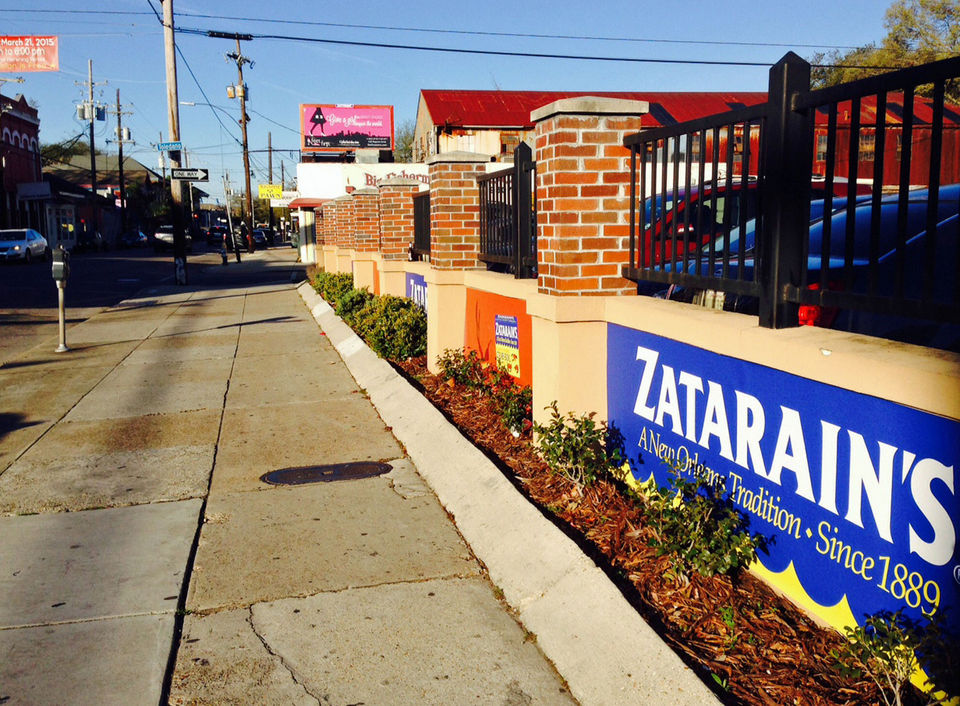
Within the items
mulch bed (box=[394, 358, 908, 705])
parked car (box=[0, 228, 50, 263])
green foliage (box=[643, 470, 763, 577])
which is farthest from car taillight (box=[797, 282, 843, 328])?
parked car (box=[0, 228, 50, 263])

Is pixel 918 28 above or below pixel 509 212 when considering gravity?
above

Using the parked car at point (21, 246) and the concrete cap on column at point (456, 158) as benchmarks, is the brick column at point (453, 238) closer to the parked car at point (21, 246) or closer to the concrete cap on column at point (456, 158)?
the concrete cap on column at point (456, 158)

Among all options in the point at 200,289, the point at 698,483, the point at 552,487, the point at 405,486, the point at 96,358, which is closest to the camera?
the point at 698,483

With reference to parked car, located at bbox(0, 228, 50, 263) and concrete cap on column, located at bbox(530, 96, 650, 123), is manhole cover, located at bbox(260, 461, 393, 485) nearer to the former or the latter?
concrete cap on column, located at bbox(530, 96, 650, 123)

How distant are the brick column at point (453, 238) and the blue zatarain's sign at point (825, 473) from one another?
4456mm

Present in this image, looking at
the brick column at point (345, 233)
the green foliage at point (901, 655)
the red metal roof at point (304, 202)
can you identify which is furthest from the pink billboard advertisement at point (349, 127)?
the green foliage at point (901, 655)

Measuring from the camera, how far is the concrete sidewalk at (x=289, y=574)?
3451mm

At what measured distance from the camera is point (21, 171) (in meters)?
60.0

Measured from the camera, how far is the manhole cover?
6230 millimetres

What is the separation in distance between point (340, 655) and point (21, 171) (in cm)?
6581

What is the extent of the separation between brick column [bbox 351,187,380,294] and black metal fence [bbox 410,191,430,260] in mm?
3639

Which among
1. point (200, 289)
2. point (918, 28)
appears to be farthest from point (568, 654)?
point (918, 28)

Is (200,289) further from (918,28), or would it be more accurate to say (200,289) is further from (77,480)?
(918,28)

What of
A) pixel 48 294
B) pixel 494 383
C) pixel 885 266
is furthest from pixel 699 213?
pixel 48 294
